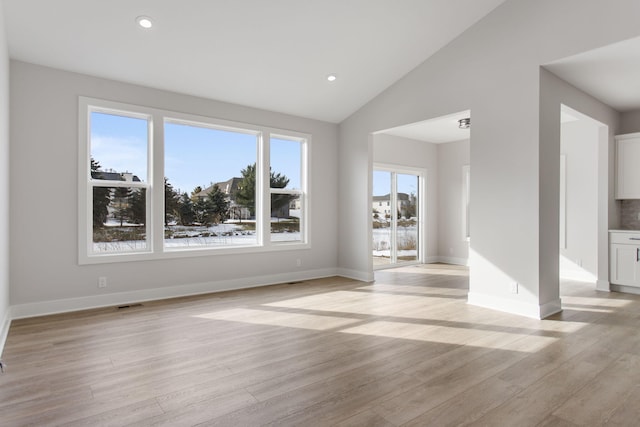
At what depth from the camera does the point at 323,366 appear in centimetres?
278

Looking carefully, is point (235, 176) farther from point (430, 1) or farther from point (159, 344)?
point (430, 1)

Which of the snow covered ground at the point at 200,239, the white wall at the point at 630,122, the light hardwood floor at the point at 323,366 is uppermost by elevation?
the white wall at the point at 630,122

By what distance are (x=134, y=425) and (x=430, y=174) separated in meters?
7.75

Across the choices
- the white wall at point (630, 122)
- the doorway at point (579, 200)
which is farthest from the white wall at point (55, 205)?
the white wall at point (630, 122)

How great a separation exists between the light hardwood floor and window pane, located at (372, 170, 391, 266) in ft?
10.7

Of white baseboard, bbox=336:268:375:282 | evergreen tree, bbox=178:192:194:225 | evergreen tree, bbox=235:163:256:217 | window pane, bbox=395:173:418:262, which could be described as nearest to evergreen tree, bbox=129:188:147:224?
evergreen tree, bbox=178:192:194:225

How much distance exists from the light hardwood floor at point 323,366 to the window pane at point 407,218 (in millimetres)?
3609

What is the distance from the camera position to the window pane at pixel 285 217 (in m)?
6.10

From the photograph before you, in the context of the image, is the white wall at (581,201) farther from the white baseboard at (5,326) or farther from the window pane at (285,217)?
the white baseboard at (5,326)

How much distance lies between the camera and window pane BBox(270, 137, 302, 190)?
611cm

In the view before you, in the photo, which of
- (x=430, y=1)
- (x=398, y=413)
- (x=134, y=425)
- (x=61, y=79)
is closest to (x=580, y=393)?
(x=398, y=413)

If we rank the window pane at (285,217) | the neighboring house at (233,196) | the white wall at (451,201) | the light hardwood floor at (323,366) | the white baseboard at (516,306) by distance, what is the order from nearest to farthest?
the light hardwood floor at (323,366) → the white baseboard at (516,306) → the neighboring house at (233,196) → the window pane at (285,217) → the white wall at (451,201)

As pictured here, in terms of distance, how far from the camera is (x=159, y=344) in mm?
3240

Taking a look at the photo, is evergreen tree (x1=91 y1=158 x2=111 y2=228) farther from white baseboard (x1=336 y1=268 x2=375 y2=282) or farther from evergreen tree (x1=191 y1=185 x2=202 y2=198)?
white baseboard (x1=336 y1=268 x2=375 y2=282)
